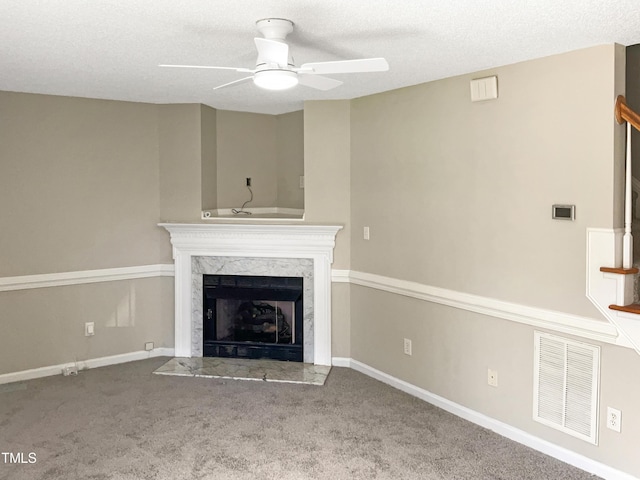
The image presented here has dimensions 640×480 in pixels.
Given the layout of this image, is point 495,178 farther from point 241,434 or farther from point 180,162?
point 180,162

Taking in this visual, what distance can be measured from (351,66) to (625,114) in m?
1.43

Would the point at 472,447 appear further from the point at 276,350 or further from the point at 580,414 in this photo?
the point at 276,350

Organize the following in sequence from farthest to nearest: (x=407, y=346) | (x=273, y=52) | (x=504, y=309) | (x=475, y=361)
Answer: (x=407, y=346) → (x=475, y=361) → (x=504, y=309) → (x=273, y=52)

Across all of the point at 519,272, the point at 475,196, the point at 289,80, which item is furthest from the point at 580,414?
the point at 289,80

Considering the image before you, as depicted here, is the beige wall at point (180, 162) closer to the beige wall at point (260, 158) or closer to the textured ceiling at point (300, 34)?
the beige wall at point (260, 158)

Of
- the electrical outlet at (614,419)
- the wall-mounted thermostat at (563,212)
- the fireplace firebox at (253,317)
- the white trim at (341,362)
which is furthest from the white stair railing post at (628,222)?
the fireplace firebox at (253,317)

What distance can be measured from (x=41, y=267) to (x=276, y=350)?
207 centimetres

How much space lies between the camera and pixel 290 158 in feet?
18.4

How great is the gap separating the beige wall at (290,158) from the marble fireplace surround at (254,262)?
74cm

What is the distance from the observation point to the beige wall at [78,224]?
444 cm

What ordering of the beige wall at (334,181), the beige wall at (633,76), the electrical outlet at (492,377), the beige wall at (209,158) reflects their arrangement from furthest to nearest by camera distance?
the beige wall at (209,158)
the beige wall at (334,181)
the electrical outlet at (492,377)
the beige wall at (633,76)

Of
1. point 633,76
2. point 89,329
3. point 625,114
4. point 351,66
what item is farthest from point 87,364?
point 633,76

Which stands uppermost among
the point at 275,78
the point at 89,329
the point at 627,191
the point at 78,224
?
the point at 275,78

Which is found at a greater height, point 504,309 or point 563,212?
point 563,212
